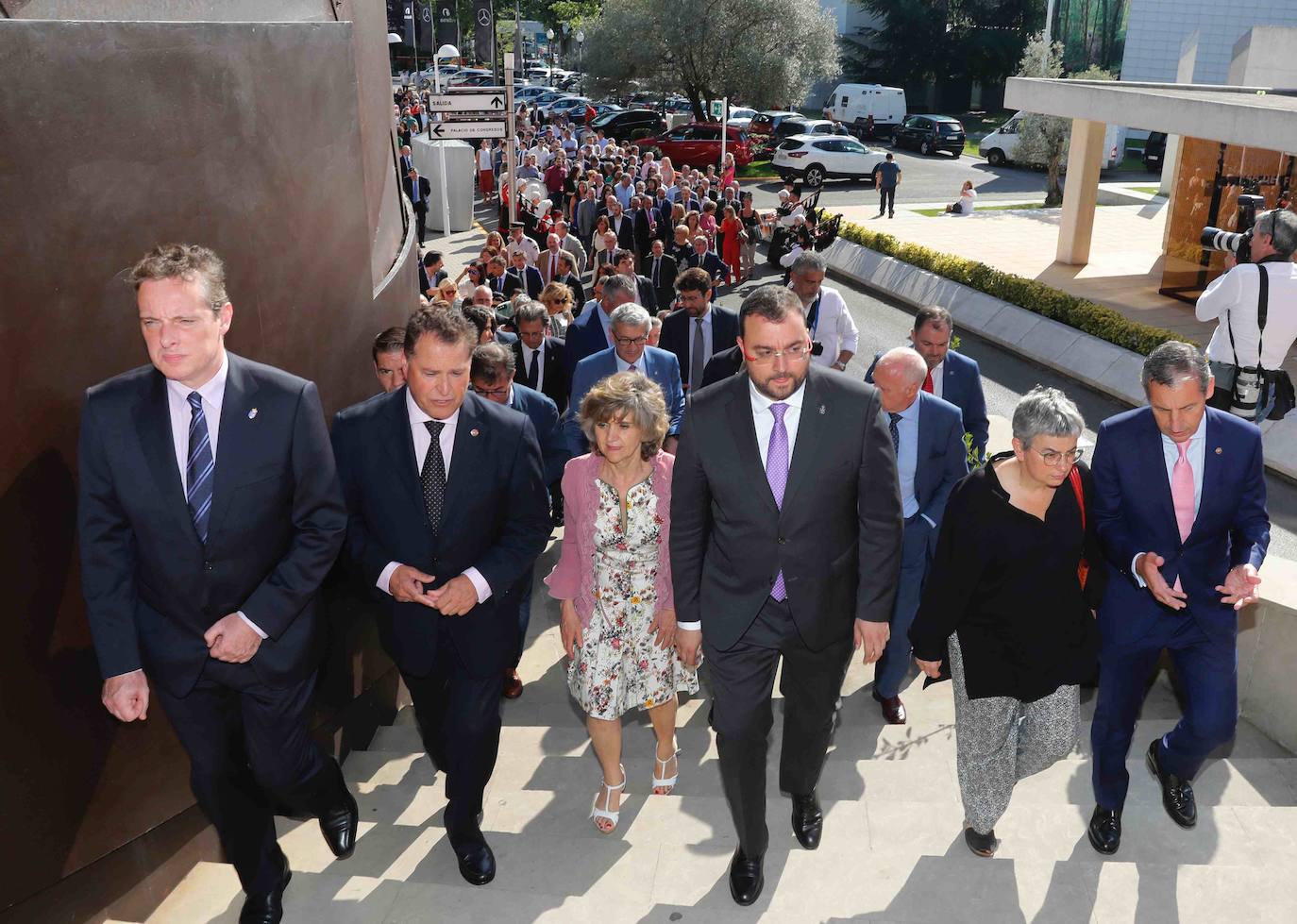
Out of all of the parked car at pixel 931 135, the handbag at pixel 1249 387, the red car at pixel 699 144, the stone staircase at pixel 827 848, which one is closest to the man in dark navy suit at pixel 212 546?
the stone staircase at pixel 827 848

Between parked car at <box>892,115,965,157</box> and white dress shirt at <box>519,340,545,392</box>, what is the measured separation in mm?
33083

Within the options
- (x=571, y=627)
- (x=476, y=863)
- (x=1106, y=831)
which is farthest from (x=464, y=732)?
(x=1106, y=831)

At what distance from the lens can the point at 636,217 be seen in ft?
62.1

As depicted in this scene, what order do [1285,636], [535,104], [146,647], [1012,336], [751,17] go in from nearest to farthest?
[146,647] → [1285,636] → [1012,336] → [751,17] → [535,104]

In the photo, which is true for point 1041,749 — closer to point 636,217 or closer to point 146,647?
point 146,647

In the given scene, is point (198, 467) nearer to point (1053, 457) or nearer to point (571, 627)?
point (571, 627)

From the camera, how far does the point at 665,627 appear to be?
4453 mm

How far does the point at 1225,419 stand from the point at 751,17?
36562 millimetres

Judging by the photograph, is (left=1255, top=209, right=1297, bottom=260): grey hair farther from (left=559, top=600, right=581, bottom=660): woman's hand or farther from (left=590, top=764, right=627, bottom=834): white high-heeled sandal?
(left=590, top=764, right=627, bottom=834): white high-heeled sandal

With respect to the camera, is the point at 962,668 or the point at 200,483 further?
the point at 962,668

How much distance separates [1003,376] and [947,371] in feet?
28.4

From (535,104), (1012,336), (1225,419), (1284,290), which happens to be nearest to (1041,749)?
(1225,419)

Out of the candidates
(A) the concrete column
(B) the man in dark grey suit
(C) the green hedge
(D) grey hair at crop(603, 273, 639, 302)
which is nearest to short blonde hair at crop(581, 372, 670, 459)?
(B) the man in dark grey suit

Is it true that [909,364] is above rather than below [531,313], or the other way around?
above
